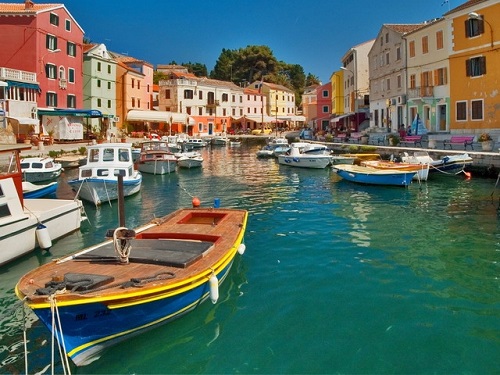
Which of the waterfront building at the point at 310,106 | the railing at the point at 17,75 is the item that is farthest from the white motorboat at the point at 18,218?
the waterfront building at the point at 310,106

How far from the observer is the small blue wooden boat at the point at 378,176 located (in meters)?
23.9

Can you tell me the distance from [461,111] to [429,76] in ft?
18.0

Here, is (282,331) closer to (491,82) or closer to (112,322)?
(112,322)

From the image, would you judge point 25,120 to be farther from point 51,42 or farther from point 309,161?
point 309,161

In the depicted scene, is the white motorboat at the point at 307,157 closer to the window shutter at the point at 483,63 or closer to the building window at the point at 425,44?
the window shutter at the point at 483,63

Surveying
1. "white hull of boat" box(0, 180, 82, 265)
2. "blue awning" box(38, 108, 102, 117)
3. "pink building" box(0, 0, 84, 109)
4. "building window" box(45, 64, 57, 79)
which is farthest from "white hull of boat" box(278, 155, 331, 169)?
"building window" box(45, 64, 57, 79)

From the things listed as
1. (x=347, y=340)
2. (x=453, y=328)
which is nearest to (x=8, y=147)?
(x=347, y=340)

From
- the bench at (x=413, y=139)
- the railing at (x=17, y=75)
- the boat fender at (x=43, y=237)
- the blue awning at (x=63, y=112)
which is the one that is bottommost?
the boat fender at (x=43, y=237)

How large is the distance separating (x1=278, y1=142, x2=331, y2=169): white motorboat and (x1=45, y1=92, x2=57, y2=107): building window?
75.8 feet

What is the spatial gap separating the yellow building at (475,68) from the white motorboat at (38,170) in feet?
92.0

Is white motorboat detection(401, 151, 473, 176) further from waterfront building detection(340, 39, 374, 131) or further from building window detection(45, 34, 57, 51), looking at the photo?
building window detection(45, 34, 57, 51)

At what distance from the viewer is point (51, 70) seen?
45.1m

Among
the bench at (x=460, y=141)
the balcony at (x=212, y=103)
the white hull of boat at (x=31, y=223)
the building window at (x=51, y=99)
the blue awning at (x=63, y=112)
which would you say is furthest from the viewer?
the balcony at (x=212, y=103)

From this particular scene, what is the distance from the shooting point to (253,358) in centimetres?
707
